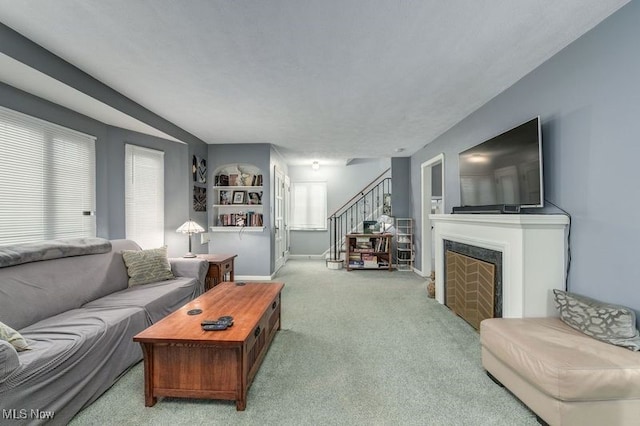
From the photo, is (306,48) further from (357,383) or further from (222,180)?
(222,180)

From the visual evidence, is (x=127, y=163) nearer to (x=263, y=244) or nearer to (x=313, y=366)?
(x=263, y=244)

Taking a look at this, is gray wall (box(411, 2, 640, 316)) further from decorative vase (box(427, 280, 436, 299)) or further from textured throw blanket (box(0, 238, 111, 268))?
textured throw blanket (box(0, 238, 111, 268))

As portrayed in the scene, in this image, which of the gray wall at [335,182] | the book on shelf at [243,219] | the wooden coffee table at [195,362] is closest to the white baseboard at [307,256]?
the gray wall at [335,182]

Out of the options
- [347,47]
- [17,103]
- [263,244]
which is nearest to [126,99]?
[17,103]

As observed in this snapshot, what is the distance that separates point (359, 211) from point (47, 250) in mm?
6226

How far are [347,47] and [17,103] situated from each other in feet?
9.64

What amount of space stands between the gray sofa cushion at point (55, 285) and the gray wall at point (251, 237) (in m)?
2.23

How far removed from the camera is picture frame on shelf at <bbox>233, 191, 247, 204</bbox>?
5.32 m

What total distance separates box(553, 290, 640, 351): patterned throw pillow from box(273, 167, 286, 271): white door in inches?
177

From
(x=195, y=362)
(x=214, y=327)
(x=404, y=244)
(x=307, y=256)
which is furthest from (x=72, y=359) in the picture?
(x=307, y=256)

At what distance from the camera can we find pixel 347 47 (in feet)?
7.14

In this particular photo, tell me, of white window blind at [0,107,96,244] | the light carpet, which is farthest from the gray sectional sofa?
white window blind at [0,107,96,244]

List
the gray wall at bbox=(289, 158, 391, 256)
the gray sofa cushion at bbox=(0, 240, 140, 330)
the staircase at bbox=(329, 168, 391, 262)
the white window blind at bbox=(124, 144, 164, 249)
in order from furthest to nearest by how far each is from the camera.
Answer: the gray wall at bbox=(289, 158, 391, 256) < the staircase at bbox=(329, 168, 391, 262) < the white window blind at bbox=(124, 144, 164, 249) < the gray sofa cushion at bbox=(0, 240, 140, 330)

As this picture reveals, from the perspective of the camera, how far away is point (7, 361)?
1360mm
